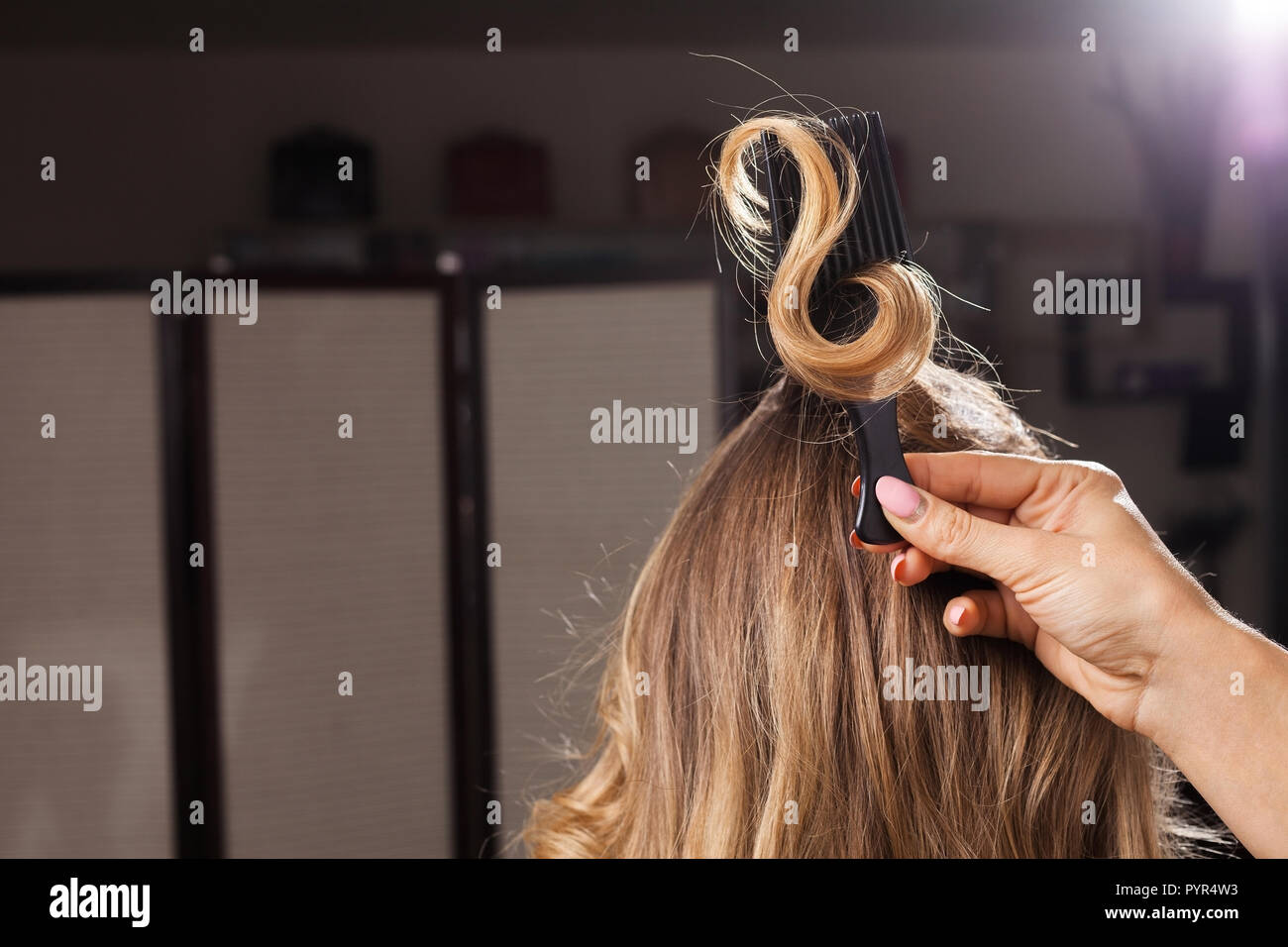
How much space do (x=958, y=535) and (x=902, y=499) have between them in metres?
0.04

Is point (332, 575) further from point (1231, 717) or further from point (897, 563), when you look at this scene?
point (1231, 717)

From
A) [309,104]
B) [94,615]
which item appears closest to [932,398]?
[94,615]

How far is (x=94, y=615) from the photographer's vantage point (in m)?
1.25

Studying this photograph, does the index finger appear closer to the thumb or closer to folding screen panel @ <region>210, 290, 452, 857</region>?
the thumb

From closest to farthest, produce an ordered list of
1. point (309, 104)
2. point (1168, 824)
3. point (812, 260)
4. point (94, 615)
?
1. point (812, 260)
2. point (1168, 824)
3. point (94, 615)
4. point (309, 104)

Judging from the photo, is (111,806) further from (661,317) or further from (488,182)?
(488,182)

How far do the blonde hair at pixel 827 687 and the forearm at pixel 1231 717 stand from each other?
5cm

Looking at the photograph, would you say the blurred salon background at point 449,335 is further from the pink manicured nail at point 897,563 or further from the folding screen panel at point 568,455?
the pink manicured nail at point 897,563

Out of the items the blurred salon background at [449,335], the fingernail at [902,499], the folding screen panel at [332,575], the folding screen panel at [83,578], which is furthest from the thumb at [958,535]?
the folding screen panel at [83,578]

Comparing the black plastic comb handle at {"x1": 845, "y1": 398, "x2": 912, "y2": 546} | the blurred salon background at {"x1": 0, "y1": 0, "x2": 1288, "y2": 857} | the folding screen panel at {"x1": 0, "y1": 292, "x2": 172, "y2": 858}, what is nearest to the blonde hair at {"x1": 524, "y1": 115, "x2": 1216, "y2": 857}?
the black plastic comb handle at {"x1": 845, "y1": 398, "x2": 912, "y2": 546}

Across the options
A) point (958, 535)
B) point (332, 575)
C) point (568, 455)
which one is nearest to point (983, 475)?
point (958, 535)

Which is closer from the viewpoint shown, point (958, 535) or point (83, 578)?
point (958, 535)

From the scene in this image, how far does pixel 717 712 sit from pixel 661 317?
0.82 meters

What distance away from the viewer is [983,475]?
0.54 m
